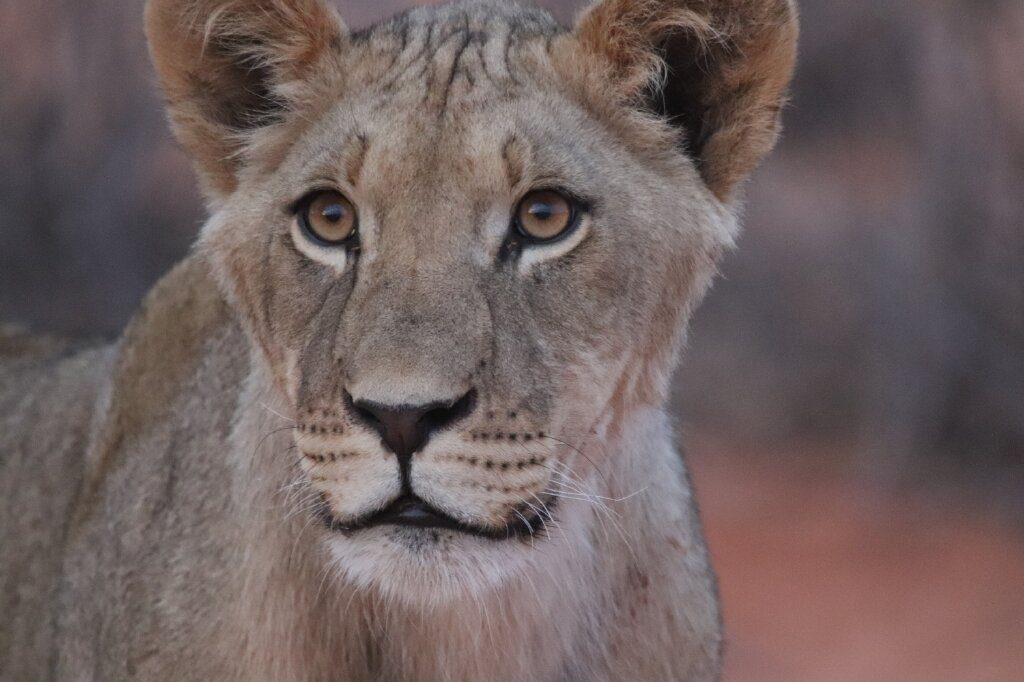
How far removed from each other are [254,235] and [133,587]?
3.19 feet

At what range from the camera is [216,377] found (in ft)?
12.5

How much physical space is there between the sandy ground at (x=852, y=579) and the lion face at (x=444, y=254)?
4.00 metres

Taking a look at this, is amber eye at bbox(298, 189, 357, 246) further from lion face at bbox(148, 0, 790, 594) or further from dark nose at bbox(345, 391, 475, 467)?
dark nose at bbox(345, 391, 475, 467)

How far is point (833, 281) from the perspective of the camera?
30.1 ft

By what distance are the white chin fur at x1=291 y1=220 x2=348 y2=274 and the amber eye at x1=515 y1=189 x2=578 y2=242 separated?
1.19 ft

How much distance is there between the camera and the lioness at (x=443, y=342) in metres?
2.74

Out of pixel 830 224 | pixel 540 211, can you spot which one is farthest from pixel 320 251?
pixel 830 224

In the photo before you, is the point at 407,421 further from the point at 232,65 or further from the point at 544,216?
the point at 232,65

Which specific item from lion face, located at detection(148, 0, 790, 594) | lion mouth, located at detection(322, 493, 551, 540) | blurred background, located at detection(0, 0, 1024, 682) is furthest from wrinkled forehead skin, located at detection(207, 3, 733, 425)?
blurred background, located at detection(0, 0, 1024, 682)

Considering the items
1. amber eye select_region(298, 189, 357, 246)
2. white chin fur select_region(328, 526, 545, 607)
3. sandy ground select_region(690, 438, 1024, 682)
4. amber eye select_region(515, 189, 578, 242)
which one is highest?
amber eye select_region(515, 189, 578, 242)

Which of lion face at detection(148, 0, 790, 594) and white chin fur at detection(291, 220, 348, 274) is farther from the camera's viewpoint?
white chin fur at detection(291, 220, 348, 274)

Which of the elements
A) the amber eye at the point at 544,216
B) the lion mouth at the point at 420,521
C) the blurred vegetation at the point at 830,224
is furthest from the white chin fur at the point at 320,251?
the blurred vegetation at the point at 830,224

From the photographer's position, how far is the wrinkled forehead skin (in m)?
2.77

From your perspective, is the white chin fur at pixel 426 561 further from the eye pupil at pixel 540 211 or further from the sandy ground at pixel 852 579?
the sandy ground at pixel 852 579
